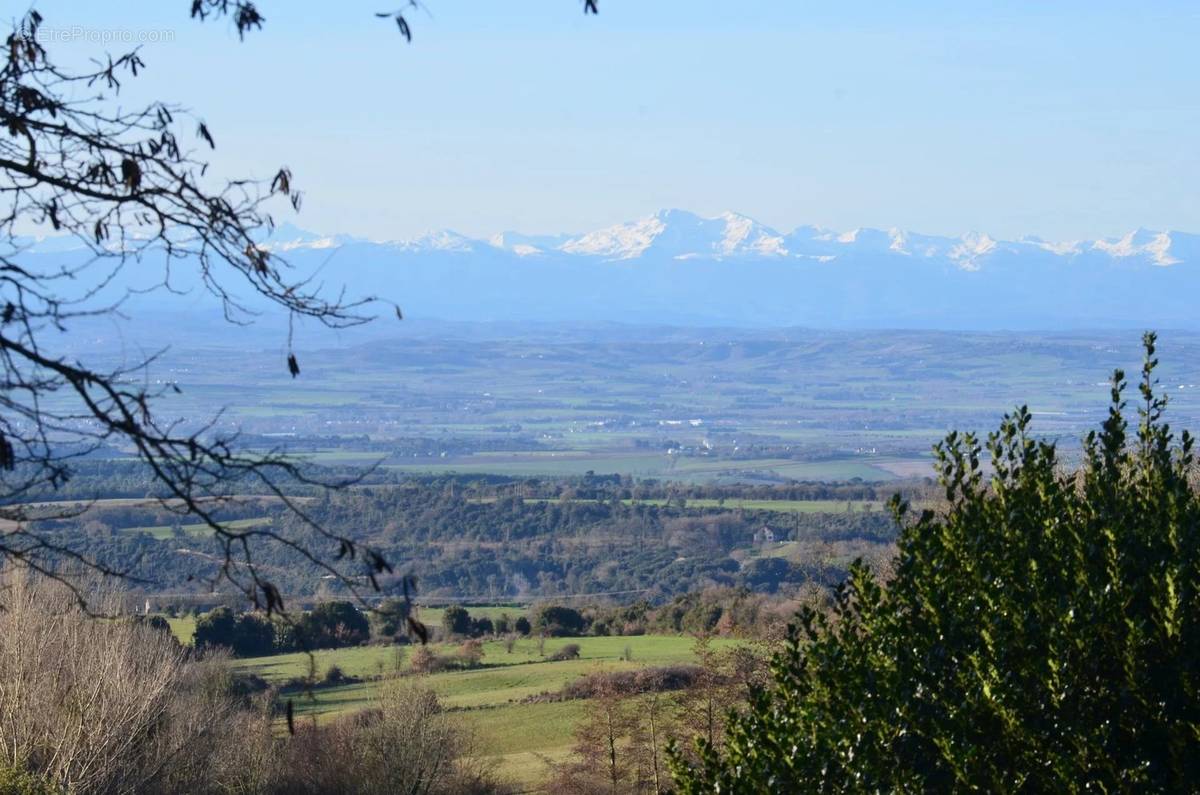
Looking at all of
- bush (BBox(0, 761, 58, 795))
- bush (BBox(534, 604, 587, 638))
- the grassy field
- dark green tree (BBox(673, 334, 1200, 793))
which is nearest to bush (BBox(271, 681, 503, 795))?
the grassy field

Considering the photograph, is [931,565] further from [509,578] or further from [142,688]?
[509,578]

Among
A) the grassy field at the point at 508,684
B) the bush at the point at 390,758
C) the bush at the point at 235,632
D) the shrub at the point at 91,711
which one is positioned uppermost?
the shrub at the point at 91,711

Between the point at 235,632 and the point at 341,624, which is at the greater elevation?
the point at 341,624

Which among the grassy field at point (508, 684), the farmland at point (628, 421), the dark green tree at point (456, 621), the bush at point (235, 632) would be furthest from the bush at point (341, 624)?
the farmland at point (628, 421)

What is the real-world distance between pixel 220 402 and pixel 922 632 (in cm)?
13590

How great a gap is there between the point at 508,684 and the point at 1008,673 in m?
37.7

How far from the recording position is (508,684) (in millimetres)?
43656

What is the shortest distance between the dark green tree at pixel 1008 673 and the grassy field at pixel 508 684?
2473cm

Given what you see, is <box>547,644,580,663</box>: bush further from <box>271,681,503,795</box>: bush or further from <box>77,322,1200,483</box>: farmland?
<box>77,322,1200,483</box>: farmland

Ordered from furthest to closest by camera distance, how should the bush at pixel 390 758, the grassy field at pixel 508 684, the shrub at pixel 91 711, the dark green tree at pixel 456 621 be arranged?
the dark green tree at pixel 456 621 < the grassy field at pixel 508 684 < the bush at pixel 390 758 < the shrub at pixel 91 711

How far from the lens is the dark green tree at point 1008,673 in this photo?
263 inches

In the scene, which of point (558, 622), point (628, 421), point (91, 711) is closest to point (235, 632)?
point (558, 622)

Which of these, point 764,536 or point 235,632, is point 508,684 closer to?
point 235,632

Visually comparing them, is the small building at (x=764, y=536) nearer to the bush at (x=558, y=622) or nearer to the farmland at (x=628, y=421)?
the bush at (x=558, y=622)
